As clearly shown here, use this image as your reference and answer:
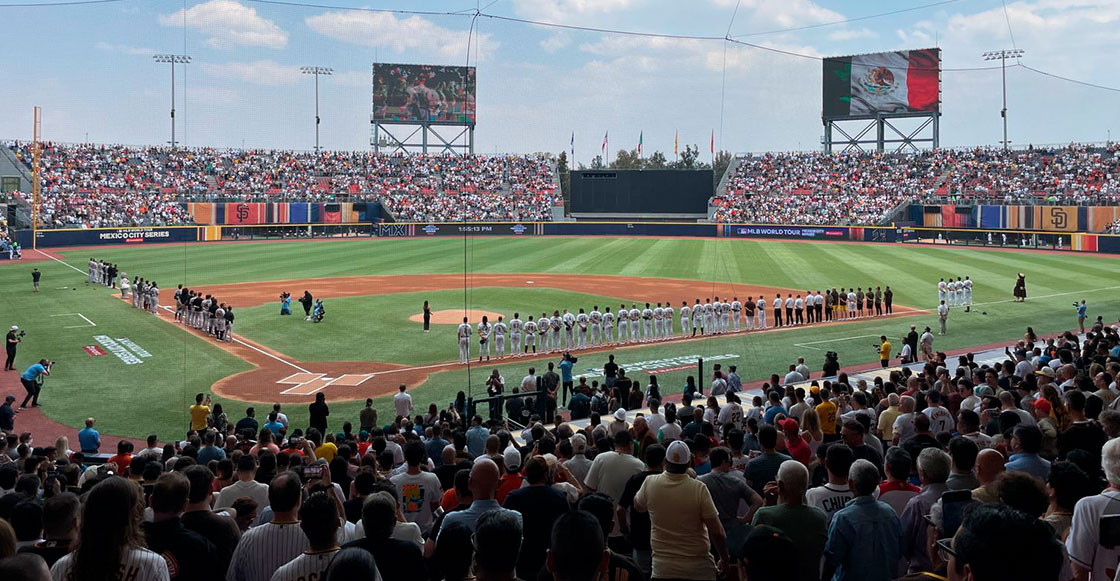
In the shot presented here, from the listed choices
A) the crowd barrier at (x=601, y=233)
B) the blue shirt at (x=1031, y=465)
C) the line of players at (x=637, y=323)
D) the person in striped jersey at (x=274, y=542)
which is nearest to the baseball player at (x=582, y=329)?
the line of players at (x=637, y=323)

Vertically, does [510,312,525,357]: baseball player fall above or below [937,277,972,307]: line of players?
below

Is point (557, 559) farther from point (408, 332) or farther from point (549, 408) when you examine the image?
point (408, 332)

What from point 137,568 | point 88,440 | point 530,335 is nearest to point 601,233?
point 530,335

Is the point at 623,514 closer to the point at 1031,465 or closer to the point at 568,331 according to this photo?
the point at 1031,465

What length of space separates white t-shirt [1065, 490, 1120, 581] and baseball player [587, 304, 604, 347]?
70.0ft

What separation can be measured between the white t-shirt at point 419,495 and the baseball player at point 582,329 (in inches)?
721

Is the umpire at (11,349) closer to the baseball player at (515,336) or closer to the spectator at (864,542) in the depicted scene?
the baseball player at (515,336)

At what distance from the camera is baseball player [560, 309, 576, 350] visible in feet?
84.3

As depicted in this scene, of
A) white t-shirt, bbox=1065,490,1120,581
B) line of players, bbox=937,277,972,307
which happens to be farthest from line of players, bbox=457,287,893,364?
white t-shirt, bbox=1065,490,1120,581

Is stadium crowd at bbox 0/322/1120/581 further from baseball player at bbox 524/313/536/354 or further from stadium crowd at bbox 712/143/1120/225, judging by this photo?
stadium crowd at bbox 712/143/1120/225

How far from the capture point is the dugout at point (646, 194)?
3182 inches

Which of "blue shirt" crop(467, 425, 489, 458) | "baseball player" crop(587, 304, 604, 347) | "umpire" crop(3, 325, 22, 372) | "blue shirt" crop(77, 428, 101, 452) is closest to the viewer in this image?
"blue shirt" crop(467, 425, 489, 458)

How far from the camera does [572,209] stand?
8375 centimetres

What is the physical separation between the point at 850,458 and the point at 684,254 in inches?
2016
